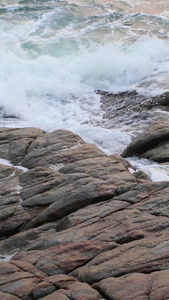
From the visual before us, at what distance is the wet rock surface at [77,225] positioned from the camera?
5.57 meters

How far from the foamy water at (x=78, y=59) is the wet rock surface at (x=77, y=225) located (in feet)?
9.60

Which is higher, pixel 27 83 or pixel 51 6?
pixel 51 6

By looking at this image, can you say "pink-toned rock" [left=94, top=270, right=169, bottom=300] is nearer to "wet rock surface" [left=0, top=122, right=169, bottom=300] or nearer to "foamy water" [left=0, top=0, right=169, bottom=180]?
"wet rock surface" [left=0, top=122, right=169, bottom=300]

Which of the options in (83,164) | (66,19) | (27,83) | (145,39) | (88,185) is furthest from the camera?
(66,19)

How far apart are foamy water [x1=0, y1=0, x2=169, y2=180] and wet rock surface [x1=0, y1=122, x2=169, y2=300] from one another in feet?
9.60

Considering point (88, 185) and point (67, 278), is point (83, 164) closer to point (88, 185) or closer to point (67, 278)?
point (88, 185)

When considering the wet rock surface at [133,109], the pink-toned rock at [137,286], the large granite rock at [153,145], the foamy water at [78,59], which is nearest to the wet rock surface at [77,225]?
the pink-toned rock at [137,286]

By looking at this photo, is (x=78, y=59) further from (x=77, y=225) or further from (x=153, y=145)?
(x=77, y=225)

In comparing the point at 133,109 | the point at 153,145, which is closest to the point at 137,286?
the point at 153,145

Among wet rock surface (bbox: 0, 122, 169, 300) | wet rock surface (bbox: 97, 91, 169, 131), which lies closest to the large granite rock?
wet rock surface (bbox: 0, 122, 169, 300)

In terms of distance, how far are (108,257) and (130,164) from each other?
4.19 metres

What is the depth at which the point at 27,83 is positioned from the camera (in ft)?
56.6

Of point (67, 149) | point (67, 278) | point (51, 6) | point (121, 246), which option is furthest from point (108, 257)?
point (51, 6)

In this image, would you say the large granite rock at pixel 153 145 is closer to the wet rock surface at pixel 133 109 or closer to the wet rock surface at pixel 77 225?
the wet rock surface at pixel 77 225
